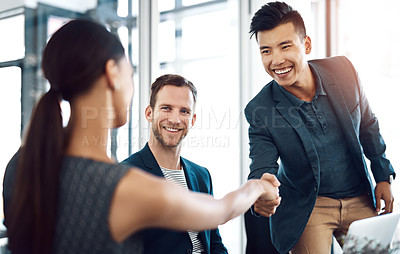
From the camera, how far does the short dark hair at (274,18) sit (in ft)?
6.29

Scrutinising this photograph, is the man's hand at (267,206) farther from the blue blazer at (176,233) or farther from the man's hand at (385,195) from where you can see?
the man's hand at (385,195)

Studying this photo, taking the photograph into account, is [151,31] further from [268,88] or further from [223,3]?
[268,88]

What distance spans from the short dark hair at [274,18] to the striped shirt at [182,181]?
2.56 ft

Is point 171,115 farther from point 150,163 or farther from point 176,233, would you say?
point 176,233

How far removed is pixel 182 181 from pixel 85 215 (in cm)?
110

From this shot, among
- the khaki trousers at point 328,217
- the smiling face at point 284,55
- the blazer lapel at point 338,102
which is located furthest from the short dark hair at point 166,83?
the khaki trousers at point 328,217

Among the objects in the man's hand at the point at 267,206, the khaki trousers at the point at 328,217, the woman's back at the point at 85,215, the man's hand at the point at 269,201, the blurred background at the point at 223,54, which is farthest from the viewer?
the blurred background at the point at 223,54

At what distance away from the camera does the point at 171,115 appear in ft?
6.70

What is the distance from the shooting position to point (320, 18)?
3760 mm

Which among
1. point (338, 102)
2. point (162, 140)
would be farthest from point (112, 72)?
point (338, 102)

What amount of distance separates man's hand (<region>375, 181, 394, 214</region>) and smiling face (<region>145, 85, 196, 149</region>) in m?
0.96

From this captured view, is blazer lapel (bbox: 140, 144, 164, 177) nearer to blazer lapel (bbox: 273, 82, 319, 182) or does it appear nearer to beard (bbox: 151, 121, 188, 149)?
beard (bbox: 151, 121, 188, 149)

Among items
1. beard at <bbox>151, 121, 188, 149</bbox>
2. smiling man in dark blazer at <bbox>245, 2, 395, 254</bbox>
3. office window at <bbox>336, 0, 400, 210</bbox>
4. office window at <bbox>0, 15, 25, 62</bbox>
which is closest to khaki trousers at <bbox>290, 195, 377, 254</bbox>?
smiling man in dark blazer at <bbox>245, 2, 395, 254</bbox>

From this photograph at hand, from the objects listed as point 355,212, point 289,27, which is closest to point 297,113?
point 289,27
